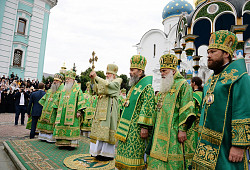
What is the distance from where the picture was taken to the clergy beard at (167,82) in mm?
3229

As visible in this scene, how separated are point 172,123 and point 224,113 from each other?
0.92 meters

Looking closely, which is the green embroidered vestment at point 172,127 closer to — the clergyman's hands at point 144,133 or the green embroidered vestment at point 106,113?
the clergyman's hands at point 144,133

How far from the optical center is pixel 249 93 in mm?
2035

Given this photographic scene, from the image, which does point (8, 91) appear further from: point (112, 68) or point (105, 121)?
point (105, 121)

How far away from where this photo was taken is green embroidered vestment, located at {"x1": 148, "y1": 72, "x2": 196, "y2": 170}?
2.80 metres

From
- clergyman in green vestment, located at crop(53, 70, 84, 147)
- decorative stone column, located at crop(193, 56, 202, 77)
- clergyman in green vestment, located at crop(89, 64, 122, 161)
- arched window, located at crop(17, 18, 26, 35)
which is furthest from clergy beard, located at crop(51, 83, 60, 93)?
arched window, located at crop(17, 18, 26, 35)

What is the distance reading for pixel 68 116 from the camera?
583cm

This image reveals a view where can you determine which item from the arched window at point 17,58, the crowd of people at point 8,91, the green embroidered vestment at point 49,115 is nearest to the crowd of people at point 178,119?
the green embroidered vestment at point 49,115

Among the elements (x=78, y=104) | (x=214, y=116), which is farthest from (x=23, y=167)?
(x=214, y=116)

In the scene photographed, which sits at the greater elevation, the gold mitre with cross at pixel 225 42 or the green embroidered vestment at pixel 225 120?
the gold mitre with cross at pixel 225 42

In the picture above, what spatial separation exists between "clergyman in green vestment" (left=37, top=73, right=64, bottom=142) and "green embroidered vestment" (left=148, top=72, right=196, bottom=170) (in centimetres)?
458

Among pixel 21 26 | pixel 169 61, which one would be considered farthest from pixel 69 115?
pixel 21 26

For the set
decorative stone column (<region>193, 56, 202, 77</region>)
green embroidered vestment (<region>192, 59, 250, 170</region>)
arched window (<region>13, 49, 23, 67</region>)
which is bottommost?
green embroidered vestment (<region>192, 59, 250, 170</region>)

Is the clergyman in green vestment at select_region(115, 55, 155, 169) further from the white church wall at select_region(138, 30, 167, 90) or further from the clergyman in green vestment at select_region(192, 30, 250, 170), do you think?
the white church wall at select_region(138, 30, 167, 90)
